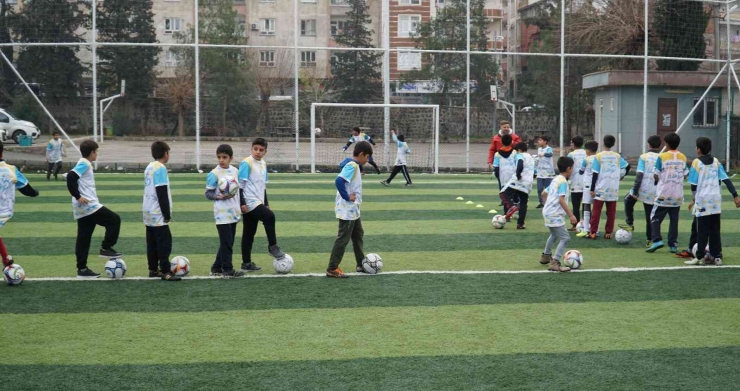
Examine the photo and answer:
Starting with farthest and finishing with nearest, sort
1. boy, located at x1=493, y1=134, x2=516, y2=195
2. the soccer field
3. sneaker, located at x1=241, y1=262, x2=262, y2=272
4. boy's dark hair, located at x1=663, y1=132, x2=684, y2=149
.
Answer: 1. boy, located at x1=493, y1=134, x2=516, y2=195
2. boy's dark hair, located at x1=663, y1=132, x2=684, y2=149
3. sneaker, located at x1=241, y1=262, x2=262, y2=272
4. the soccer field

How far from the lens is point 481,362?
646 cm

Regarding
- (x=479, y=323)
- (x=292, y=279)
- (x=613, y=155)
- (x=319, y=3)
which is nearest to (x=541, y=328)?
(x=479, y=323)

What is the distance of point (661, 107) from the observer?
2888cm

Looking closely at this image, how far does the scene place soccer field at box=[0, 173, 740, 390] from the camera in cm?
614

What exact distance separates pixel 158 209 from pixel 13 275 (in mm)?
1766

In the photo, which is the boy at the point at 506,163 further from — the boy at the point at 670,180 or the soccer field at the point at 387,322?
the boy at the point at 670,180

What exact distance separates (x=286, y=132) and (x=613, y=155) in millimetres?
16581

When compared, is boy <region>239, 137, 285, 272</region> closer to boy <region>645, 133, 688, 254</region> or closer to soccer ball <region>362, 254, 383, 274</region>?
soccer ball <region>362, 254, 383, 274</region>

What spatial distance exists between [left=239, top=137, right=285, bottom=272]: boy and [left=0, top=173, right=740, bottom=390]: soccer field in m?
0.41

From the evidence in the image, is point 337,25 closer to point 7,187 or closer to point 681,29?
point 681,29

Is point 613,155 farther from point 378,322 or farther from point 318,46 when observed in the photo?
point 318,46

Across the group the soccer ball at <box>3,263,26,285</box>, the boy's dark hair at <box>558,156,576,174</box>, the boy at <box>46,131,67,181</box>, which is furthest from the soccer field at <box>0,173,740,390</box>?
the boy at <box>46,131,67,181</box>

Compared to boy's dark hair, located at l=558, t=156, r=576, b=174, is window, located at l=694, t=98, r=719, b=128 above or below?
above

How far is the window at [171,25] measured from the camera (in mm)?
27844
